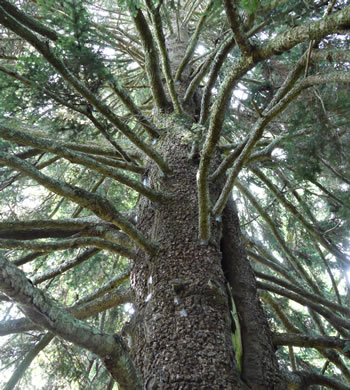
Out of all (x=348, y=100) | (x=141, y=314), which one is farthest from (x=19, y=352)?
(x=348, y=100)

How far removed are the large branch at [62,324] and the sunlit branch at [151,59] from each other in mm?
1869

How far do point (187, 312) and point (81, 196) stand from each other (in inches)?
35.5

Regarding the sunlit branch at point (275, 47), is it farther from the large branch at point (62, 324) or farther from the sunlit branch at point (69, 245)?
the large branch at point (62, 324)

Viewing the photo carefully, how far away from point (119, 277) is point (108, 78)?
1.54m

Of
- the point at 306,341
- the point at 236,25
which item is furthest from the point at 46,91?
the point at 306,341

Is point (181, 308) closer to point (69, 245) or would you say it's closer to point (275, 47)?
point (69, 245)

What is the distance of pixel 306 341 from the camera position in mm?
2250

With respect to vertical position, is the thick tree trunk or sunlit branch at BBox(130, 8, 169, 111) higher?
sunlit branch at BBox(130, 8, 169, 111)

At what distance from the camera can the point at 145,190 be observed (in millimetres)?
2494

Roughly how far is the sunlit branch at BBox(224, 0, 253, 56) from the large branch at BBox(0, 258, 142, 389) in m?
1.25

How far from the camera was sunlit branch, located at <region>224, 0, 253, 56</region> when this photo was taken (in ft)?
4.61

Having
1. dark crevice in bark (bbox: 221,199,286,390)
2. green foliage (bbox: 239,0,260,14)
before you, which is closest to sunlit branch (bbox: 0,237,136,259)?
dark crevice in bark (bbox: 221,199,286,390)

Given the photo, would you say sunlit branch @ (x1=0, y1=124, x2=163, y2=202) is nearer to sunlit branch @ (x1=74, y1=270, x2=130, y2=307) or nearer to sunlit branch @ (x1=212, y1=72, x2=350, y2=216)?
sunlit branch @ (x1=212, y1=72, x2=350, y2=216)

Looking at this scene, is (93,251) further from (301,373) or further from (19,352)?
(301,373)
